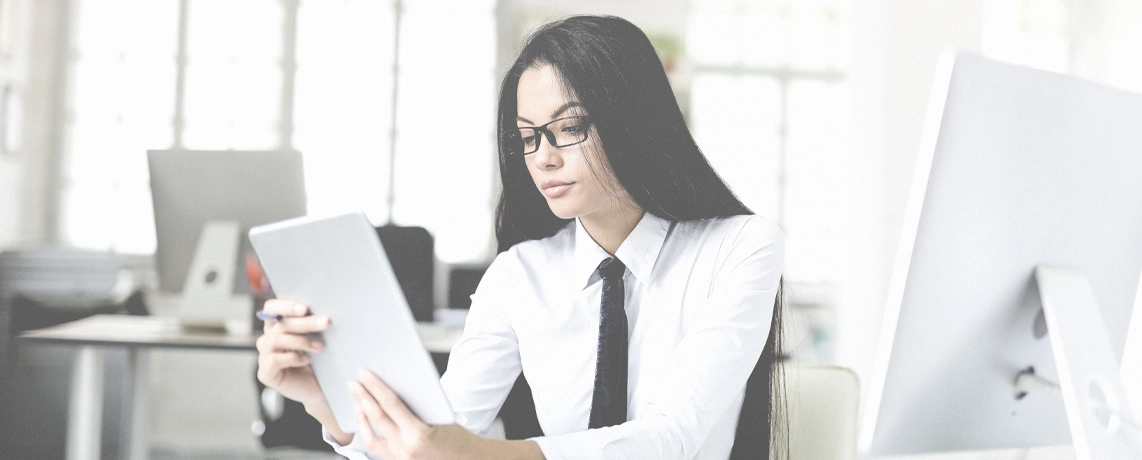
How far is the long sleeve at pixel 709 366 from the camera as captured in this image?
82cm

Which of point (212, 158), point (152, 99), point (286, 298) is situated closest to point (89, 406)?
point (212, 158)

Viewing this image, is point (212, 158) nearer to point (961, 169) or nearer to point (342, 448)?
point (342, 448)

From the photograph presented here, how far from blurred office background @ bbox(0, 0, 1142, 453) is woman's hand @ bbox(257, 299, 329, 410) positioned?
3703mm

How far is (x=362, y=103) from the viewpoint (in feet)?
16.8

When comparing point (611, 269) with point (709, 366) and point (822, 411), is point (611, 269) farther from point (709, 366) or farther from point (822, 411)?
point (822, 411)

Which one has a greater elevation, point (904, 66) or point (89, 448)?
point (904, 66)

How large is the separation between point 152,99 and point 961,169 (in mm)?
5155

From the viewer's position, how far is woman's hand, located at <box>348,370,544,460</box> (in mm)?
691

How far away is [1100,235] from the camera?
810 mm

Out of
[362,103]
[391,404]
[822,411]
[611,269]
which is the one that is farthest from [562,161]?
[362,103]

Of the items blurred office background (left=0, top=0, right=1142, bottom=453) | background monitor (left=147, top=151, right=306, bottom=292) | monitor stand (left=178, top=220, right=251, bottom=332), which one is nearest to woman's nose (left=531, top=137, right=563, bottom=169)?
background monitor (left=147, top=151, right=306, bottom=292)

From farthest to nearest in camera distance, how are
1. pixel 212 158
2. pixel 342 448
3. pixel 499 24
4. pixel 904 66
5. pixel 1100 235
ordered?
1. pixel 499 24
2. pixel 904 66
3. pixel 212 158
4. pixel 342 448
5. pixel 1100 235

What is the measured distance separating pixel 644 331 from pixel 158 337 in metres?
1.58

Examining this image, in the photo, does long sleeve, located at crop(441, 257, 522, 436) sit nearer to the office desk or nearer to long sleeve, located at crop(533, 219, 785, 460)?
long sleeve, located at crop(533, 219, 785, 460)
